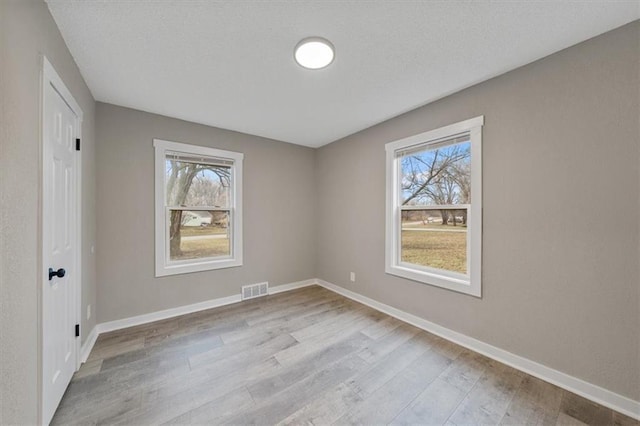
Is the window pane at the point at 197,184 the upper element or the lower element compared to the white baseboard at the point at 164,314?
upper

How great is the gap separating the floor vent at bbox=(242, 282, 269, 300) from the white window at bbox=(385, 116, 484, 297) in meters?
1.95

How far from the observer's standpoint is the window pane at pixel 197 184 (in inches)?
123

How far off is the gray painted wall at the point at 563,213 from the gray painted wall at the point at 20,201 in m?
3.09

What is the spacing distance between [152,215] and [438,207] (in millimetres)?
3433

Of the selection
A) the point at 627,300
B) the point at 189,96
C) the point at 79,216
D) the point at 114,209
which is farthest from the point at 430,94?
the point at 114,209

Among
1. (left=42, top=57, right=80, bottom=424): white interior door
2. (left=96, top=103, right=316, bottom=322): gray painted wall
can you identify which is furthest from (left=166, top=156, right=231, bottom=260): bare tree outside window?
(left=42, top=57, right=80, bottom=424): white interior door

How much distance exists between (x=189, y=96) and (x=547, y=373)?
410cm

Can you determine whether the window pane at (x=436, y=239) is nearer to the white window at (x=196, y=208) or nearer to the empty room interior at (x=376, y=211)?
the empty room interior at (x=376, y=211)

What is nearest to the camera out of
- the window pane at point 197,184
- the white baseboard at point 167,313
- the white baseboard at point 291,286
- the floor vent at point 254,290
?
the white baseboard at point 167,313

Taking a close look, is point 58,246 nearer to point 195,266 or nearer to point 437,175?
point 195,266

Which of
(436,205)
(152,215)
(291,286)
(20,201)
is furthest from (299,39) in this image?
(291,286)

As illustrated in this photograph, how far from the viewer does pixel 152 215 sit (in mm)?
2908

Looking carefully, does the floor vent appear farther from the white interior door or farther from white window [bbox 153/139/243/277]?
the white interior door

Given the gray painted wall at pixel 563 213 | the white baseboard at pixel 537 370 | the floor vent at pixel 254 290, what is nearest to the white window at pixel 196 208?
the floor vent at pixel 254 290
